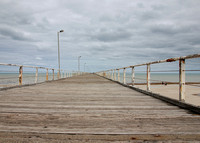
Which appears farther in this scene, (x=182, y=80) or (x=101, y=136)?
(x=182, y=80)

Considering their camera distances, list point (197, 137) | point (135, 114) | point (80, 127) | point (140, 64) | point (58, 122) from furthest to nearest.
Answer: point (140, 64), point (135, 114), point (58, 122), point (80, 127), point (197, 137)

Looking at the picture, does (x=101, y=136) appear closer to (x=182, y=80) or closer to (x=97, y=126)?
(x=97, y=126)

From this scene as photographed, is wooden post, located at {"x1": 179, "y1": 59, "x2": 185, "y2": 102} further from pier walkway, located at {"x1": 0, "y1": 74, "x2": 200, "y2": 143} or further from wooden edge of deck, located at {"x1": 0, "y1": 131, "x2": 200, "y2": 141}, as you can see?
wooden edge of deck, located at {"x1": 0, "y1": 131, "x2": 200, "y2": 141}

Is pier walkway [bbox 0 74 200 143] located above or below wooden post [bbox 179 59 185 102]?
below

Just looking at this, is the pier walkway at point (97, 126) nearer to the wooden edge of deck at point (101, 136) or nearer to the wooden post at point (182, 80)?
the wooden edge of deck at point (101, 136)

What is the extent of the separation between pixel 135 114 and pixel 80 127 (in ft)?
3.80

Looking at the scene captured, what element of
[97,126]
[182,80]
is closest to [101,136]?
[97,126]

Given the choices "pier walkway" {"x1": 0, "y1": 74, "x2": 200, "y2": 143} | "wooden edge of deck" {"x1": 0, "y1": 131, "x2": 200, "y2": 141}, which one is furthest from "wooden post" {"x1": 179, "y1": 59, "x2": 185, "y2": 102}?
"wooden edge of deck" {"x1": 0, "y1": 131, "x2": 200, "y2": 141}

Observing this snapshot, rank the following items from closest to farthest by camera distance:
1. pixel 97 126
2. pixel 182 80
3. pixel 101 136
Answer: pixel 101 136
pixel 97 126
pixel 182 80

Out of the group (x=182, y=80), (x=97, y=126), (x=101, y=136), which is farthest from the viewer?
(x=182, y=80)

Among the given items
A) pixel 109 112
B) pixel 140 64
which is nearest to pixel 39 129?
pixel 109 112

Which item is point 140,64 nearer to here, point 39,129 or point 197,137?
point 197,137

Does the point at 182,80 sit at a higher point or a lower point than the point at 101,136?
higher

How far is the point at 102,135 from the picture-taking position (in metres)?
1.93
